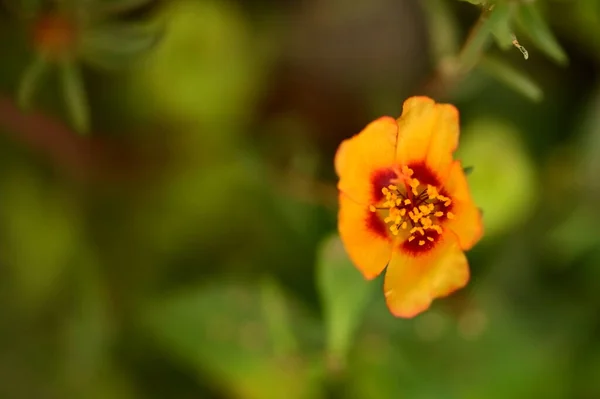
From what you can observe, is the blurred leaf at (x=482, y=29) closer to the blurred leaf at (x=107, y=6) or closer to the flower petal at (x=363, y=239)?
the flower petal at (x=363, y=239)

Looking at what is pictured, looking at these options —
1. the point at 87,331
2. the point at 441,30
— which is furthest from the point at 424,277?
the point at 87,331

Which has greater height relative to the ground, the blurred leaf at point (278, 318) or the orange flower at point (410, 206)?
the orange flower at point (410, 206)

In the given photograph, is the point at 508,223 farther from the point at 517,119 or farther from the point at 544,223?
the point at 517,119

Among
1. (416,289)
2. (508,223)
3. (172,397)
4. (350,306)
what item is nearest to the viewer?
(416,289)

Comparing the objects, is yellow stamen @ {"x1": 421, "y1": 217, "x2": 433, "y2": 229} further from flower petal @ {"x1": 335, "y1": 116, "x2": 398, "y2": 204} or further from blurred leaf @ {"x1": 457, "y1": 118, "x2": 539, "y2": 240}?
blurred leaf @ {"x1": 457, "y1": 118, "x2": 539, "y2": 240}

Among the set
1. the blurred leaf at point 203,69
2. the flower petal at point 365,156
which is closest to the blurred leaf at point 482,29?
the flower petal at point 365,156

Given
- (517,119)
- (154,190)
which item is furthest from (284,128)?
(517,119)
